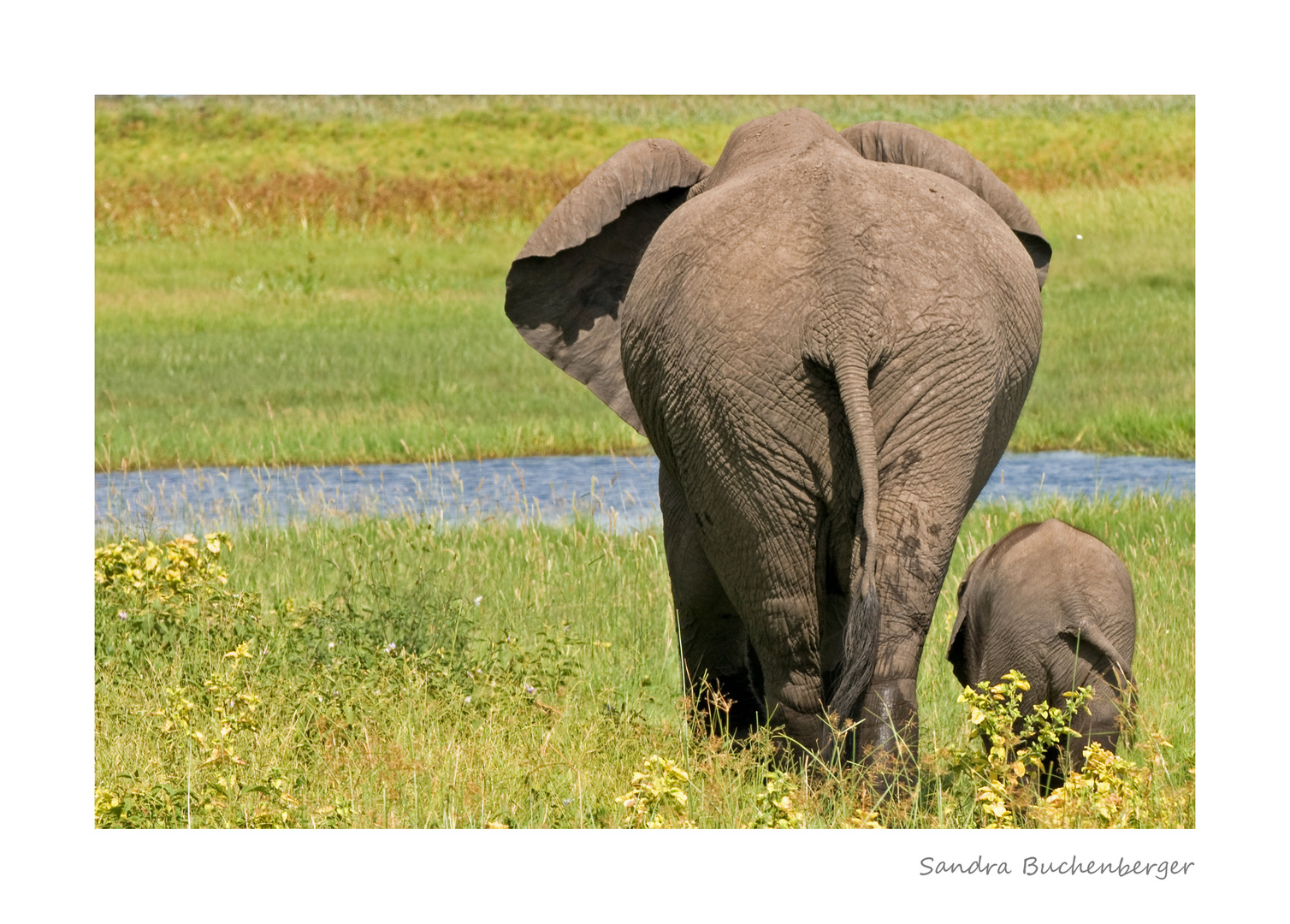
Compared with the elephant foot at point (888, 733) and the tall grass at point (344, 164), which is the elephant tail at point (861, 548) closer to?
the elephant foot at point (888, 733)

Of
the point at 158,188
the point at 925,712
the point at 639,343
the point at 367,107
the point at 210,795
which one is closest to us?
the point at 639,343

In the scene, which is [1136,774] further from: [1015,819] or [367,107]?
[367,107]

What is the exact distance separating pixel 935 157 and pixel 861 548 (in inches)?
58.8

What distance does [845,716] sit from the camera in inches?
147

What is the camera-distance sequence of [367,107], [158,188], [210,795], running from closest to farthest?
1. [210,795]
2. [158,188]
3. [367,107]

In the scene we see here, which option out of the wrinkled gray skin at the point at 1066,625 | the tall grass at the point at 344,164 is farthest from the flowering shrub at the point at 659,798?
the tall grass at the point at 344,164

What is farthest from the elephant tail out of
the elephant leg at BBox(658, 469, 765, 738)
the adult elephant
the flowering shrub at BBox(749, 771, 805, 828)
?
the elephant leg at BBox(658, 469, 765, 738)

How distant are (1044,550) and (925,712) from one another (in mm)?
885

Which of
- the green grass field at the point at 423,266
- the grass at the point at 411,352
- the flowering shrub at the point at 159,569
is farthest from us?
the green grass field at the point at 423,266

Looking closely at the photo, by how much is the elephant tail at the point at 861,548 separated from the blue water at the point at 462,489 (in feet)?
15.6

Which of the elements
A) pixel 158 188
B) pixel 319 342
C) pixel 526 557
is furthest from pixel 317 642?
pixel 158 188

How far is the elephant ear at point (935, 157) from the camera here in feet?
14.8

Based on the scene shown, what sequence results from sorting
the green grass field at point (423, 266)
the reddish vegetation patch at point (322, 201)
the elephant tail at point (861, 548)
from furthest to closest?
the reddish vegetation patch at point (322, 201), the green grass field at point (423, 266), the elephant tail at point (861, 548)

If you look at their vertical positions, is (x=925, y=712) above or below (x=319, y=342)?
below
